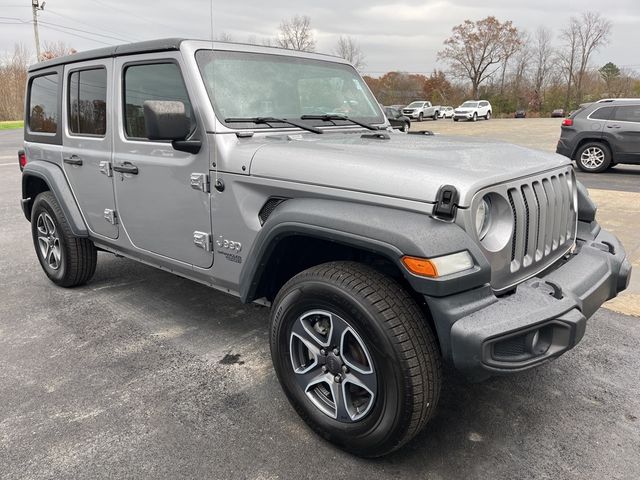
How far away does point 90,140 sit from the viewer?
3.88 meters

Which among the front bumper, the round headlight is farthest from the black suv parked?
the round headlight

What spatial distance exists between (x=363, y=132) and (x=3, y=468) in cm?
275

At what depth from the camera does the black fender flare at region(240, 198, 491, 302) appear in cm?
201

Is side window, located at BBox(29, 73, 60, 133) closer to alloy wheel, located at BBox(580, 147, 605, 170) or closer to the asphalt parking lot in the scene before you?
the asphalt parking lot

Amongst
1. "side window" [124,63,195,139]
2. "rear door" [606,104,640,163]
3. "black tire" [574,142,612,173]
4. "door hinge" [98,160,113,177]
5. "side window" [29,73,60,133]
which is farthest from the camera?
"black tire" [574,142,612,173]

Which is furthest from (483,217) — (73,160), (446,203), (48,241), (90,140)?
(48,241)

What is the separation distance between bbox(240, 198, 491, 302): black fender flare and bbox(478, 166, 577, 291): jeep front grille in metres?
0.18

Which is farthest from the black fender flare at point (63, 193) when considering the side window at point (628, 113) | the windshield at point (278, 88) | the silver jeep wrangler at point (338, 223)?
the side window at point (628, 113)

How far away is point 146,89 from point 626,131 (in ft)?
36.4

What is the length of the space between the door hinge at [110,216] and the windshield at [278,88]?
4.50 ft

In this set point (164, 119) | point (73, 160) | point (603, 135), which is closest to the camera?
point (164, 119)

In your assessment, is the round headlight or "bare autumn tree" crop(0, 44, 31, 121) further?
"bare autumn tree" crop(0, 44, 31, 121)

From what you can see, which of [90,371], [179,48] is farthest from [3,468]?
[179,48]

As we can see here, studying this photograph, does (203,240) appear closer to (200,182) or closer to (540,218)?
(200,182)
